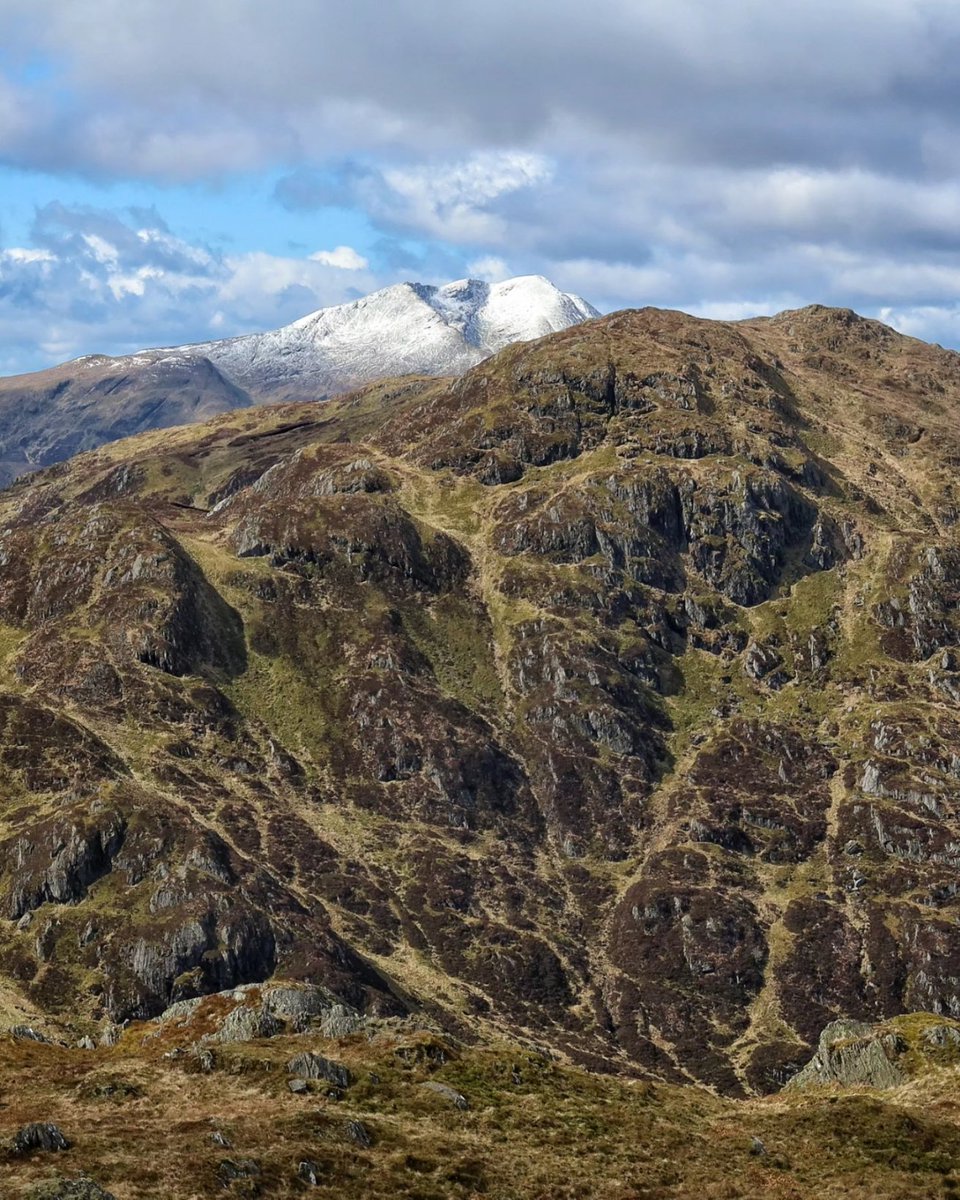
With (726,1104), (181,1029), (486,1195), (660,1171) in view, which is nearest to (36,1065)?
(181,1029)

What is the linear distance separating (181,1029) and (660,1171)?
4196 centimetres

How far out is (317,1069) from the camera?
270 ft

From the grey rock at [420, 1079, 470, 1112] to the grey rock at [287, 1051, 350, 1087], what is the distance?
199 inches

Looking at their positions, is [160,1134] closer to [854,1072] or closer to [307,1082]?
[307,1082]

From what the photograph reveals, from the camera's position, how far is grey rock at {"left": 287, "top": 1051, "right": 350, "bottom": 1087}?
269 feet

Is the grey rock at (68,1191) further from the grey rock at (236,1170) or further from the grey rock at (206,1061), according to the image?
the grey rock at (206,1061)

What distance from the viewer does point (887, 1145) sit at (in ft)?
246

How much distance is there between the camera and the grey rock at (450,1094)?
3178 inches

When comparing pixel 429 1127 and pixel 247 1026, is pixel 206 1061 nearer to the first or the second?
pixel 247 1026

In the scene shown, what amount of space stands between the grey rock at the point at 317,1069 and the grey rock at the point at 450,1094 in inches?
199

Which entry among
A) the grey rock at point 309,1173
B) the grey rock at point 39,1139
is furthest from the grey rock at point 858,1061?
the grey rock at point 39,1139

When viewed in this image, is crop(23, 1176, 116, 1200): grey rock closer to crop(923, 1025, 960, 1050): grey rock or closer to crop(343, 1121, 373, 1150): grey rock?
crop(343, 1121, 373, 1150): grey rock

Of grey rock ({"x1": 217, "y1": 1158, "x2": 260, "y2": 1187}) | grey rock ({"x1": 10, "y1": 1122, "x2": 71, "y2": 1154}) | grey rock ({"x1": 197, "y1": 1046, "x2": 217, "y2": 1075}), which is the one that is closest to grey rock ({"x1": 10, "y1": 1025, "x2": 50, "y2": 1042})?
grey rock ({"x1": 197, "y1": 1046, "x2": 217, "y2": 1075})

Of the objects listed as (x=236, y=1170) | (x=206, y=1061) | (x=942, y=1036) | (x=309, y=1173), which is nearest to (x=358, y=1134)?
(x=309, y=1173)
